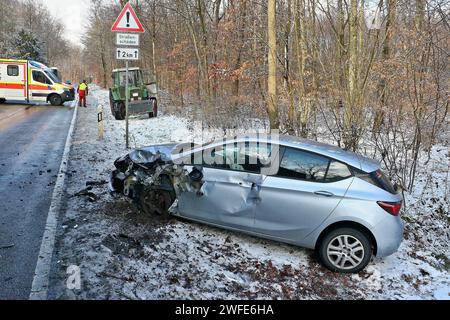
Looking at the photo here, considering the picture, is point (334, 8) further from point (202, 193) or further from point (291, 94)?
point (202, 193)

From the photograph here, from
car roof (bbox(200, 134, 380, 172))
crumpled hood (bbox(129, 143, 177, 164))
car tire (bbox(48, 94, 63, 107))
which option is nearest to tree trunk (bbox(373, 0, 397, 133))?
car roof (bbox(200, 134, 380, 172))

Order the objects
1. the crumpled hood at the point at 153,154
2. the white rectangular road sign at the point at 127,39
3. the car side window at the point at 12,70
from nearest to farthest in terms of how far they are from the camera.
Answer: the crumpled hood at the point at 153,154, the white rectangular road sign at the point at 127,39, the car side window at the point at 12,70

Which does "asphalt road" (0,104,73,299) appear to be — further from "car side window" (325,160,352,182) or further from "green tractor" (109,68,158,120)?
"green tractor" (109,68,158,120)

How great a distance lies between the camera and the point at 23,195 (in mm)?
6570

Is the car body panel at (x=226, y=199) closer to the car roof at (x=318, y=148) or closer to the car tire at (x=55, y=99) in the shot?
the car roof at (x=318, y=148)

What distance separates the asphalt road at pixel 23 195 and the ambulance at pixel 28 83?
10.3 meters

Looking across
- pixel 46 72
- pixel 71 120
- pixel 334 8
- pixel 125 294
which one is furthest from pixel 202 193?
pixel 46 72

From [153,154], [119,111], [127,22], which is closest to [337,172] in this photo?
[153,154]

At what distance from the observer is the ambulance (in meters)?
23.1

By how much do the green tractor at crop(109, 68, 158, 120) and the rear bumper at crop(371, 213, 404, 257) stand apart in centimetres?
1423

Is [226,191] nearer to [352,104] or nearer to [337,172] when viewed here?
[337,172]

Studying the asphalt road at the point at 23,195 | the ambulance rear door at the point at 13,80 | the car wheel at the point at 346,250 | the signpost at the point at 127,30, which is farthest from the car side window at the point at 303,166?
the ambulance rear door at the point at 13,80

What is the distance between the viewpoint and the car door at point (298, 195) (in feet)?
15.9
